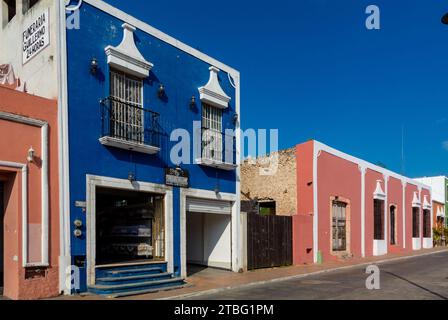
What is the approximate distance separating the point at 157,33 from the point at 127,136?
3.40 meters

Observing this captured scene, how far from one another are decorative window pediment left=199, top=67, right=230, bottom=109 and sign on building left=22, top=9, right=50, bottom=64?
17.1 ft

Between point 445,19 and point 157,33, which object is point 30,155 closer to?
point 157,33

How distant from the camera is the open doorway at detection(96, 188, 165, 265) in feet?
43.1

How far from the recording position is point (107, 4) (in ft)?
39.0

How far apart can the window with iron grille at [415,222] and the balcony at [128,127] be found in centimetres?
2792

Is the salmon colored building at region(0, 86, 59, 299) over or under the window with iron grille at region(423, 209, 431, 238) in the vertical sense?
over

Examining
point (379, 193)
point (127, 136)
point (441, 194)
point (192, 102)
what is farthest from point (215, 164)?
point (441, 194)

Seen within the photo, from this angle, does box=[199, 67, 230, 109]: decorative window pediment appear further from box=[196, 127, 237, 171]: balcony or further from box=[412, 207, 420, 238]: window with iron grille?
box=[412, 207, 420, 238]: window with iron grille

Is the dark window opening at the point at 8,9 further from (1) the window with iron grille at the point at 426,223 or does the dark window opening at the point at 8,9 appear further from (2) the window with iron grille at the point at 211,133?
(1) the window with iron grille at the point at 426,223

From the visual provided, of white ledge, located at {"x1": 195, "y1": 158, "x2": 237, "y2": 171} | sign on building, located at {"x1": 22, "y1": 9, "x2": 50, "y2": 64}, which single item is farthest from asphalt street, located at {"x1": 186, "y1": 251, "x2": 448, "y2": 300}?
sign on building, located at {"x1": 22, "y1": 9, "x2": 50, "y2": 64}

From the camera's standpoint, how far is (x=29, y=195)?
32.2ft

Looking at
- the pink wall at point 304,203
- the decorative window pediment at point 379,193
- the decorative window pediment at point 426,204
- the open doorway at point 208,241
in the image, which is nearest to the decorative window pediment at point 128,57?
the open doorway at point 208,241
